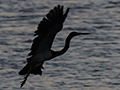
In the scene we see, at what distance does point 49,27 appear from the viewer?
10.4m

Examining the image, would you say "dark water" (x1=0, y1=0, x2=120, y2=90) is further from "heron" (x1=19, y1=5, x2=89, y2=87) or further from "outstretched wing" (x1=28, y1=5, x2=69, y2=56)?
"outstretched wing" (x1=28, y1=5, x2=69, y2=56)

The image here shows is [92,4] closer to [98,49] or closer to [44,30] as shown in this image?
[98,49]

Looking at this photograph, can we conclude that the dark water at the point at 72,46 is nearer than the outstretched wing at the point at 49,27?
No

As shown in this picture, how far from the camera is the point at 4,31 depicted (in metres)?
19.3

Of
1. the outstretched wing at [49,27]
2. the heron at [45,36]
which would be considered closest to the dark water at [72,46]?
the heron at [45,36]

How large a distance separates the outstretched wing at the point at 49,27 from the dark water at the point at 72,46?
124 inches

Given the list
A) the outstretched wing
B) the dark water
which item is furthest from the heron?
the dark water

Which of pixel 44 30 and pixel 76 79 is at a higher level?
pixel 44 30

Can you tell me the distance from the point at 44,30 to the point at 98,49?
7.05 m

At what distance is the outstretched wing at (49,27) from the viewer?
10062 mm

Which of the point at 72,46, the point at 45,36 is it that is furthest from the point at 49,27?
the point at 72,46

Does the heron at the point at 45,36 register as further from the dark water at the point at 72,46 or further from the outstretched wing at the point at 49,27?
the dark water at the point at 72,46

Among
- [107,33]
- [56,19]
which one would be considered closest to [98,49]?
[107,33]

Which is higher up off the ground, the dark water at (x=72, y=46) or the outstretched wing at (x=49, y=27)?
the outstretched wing at (x=49, y=27)
